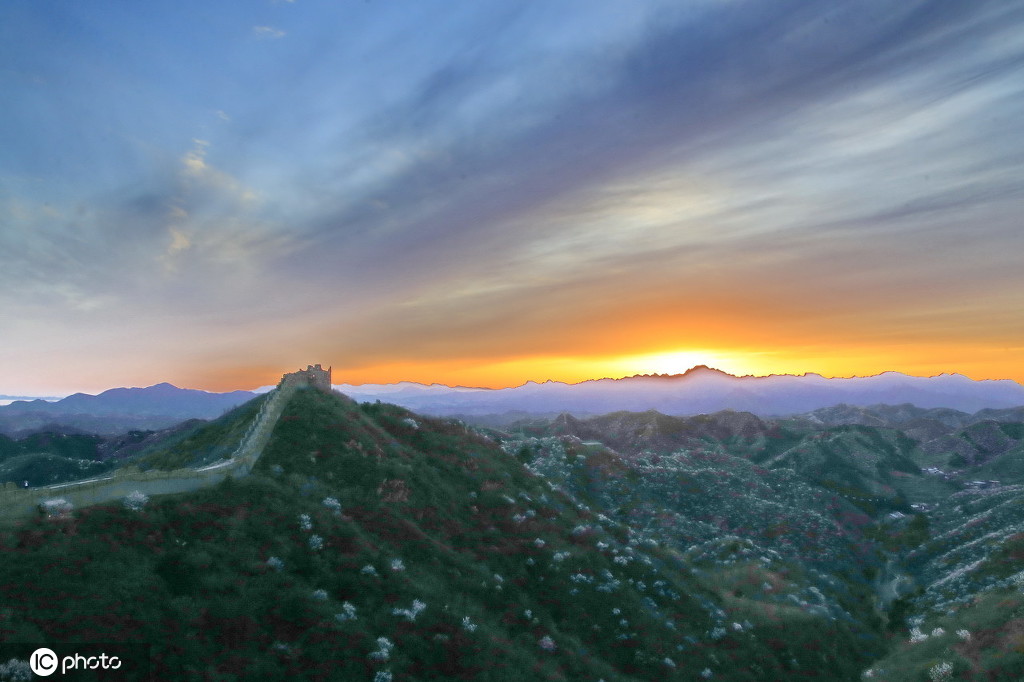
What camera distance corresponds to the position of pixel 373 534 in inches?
1112

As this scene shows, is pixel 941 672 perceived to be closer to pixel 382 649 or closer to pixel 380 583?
pixel 382 649

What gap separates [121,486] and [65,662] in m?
10.6

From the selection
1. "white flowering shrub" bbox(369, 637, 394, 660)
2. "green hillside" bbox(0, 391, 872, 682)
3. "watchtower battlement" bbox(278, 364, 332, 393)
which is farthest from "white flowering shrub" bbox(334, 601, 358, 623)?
"watchtower battlement" bbox(278, 364, 332, 393)

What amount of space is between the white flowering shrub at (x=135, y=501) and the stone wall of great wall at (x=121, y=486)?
0.46 m

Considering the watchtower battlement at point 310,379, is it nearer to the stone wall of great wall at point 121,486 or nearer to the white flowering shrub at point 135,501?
the stone wall of great wall at point 121,486

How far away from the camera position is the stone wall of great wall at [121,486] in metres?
20.3

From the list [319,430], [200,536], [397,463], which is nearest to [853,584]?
[397,463]

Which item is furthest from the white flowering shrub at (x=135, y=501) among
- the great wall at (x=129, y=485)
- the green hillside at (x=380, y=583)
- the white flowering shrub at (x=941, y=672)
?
the white flowering shrub at (x=941, y=672)

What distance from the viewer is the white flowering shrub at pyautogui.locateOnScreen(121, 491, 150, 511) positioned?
22344 millimetres

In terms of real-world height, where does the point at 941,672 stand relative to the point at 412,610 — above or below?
below

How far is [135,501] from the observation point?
22750 mm

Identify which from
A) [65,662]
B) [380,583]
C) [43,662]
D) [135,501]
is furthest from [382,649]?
[135,501]

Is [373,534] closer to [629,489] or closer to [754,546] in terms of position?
[754,546]

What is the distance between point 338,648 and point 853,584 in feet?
189
